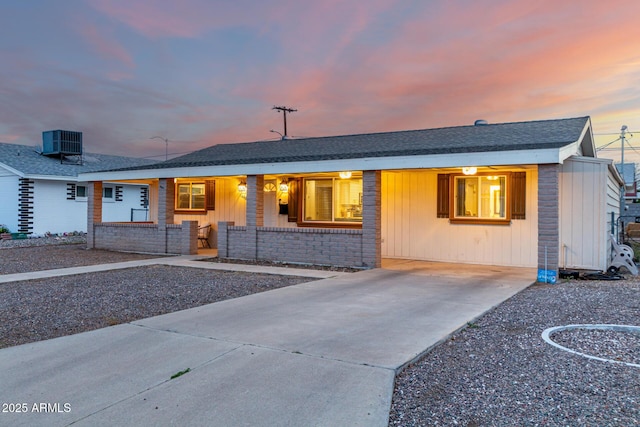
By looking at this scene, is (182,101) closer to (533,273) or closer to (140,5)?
(140,5)

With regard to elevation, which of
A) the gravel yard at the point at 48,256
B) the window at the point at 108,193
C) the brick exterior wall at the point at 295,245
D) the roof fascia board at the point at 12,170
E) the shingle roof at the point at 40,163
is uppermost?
the shingle roof at the point at 40,163

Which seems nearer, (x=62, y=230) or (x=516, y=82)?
(x=516, y=82)

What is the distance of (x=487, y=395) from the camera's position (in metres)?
3.38

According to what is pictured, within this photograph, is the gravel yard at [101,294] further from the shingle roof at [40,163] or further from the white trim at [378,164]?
the shingle roof at [40,163]

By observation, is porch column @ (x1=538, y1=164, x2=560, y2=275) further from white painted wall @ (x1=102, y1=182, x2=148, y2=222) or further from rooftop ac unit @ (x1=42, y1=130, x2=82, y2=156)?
rooftop ac unit @ (x1=42, y1=130, x2=82, y2=156)

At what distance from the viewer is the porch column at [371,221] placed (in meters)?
10.9

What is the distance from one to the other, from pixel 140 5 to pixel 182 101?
10963mm

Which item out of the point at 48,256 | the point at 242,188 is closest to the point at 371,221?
the point at 242,188

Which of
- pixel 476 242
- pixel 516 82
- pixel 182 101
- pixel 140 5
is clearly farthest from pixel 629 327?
pixel 182 101

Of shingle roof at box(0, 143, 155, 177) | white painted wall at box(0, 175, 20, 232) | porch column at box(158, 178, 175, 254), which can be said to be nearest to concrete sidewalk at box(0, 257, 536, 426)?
porch column at box(158, 178, 175, 254)

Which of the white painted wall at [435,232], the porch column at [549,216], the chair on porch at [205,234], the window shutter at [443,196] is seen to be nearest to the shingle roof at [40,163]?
the chair on porch at [205,234]

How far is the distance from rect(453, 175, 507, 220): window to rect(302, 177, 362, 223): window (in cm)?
286

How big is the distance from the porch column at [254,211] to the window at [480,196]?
5.44 m

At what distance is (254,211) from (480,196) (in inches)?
245
